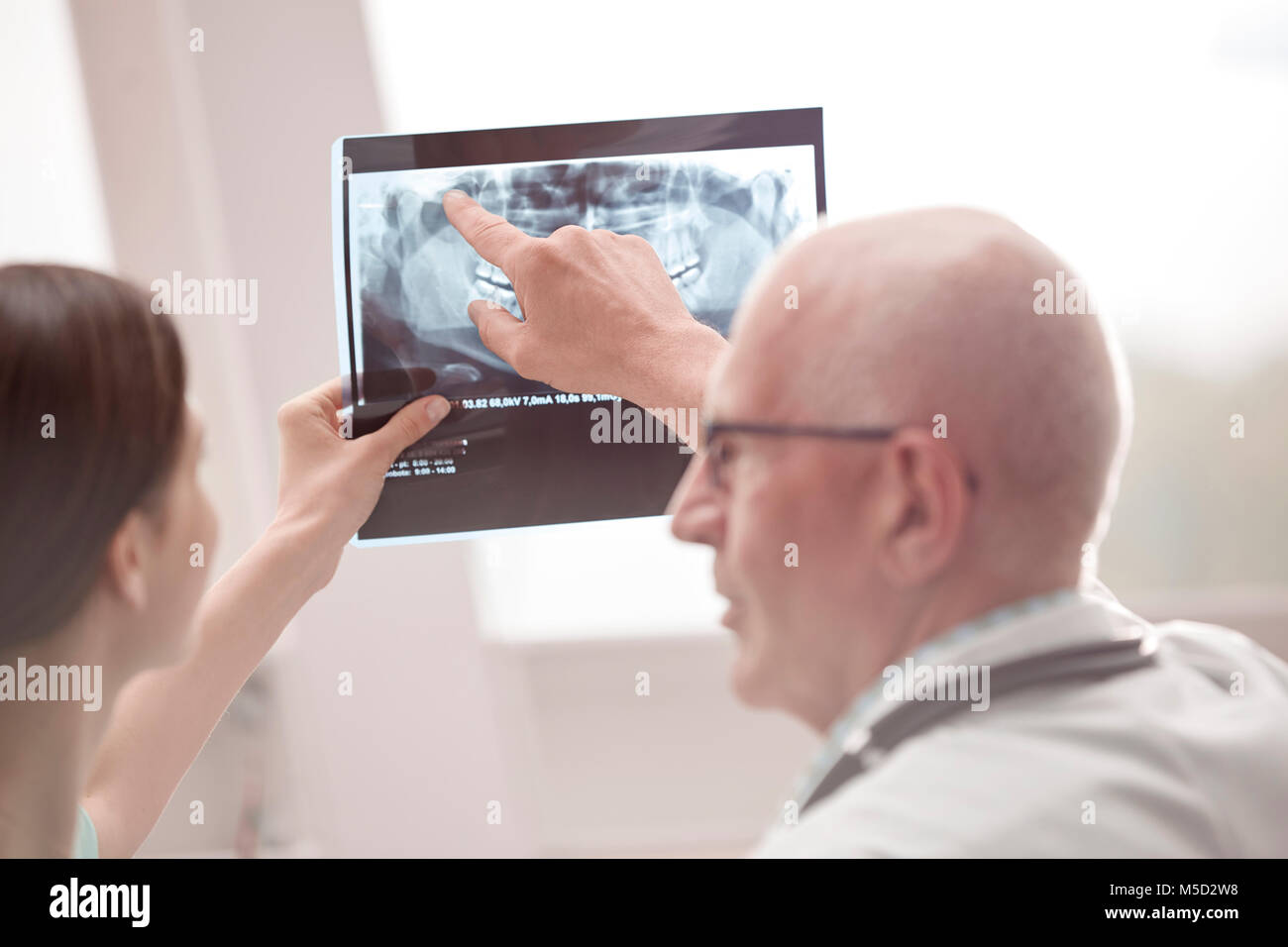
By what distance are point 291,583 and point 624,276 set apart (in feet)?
1.63

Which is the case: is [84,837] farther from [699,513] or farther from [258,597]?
[699,513]

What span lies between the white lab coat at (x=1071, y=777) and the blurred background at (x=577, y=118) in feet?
5.31

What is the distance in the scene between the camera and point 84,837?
933mm

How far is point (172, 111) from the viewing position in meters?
2.08

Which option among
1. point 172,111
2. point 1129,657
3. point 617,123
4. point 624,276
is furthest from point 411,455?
point 172,111

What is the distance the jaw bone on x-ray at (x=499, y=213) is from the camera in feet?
3.62

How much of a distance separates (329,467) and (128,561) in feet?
0.98

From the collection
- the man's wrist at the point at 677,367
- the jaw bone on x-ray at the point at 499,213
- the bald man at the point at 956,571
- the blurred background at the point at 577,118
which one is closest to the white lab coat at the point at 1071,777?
the bald man at the point at 956,571

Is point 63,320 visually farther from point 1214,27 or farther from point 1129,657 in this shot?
point 1214,27

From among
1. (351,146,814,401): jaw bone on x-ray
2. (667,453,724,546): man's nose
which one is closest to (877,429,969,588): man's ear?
(667,453,724,546): man's nose

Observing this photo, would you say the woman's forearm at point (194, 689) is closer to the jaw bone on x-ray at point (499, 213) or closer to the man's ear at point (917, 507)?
the jaw bone on x-ray at point (499, 213)

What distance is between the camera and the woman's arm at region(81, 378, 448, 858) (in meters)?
1.03

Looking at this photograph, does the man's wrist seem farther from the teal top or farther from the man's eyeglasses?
the teal top

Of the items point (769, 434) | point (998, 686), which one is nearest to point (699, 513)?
point (769, 434)
